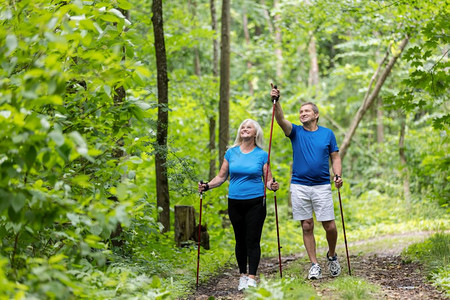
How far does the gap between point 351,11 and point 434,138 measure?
6.39 meters

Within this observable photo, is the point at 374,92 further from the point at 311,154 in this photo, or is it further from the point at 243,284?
the point at 243,284

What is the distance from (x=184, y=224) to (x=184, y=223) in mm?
17

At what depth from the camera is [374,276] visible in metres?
6.66

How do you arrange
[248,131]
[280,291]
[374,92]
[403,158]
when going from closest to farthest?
[280,291] → [248,131] → [374,92] → [403,158]

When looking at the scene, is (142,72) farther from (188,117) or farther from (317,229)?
(317,229)

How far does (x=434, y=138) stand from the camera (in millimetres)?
15359

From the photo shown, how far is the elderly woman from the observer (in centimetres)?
584

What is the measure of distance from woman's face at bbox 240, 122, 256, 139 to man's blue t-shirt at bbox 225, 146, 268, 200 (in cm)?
20

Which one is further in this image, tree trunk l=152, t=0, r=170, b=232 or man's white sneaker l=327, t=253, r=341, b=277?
tree trunk l=152, t=0, r=170, b=232

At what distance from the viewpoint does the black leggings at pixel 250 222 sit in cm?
584

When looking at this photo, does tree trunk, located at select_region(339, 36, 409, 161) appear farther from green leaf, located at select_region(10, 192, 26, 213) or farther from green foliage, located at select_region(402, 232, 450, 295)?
green leaf, located at select_region(10, 192, 26, 213)

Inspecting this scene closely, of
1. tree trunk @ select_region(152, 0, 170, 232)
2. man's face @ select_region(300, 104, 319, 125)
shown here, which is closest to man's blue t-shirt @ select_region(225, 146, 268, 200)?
man's face @ select_region(300, 104, 319, 125)

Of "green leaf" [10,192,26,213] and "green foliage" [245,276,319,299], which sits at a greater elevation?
"green leaf" [10,192,26,213]

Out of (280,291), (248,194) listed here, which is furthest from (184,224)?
(280,291)
